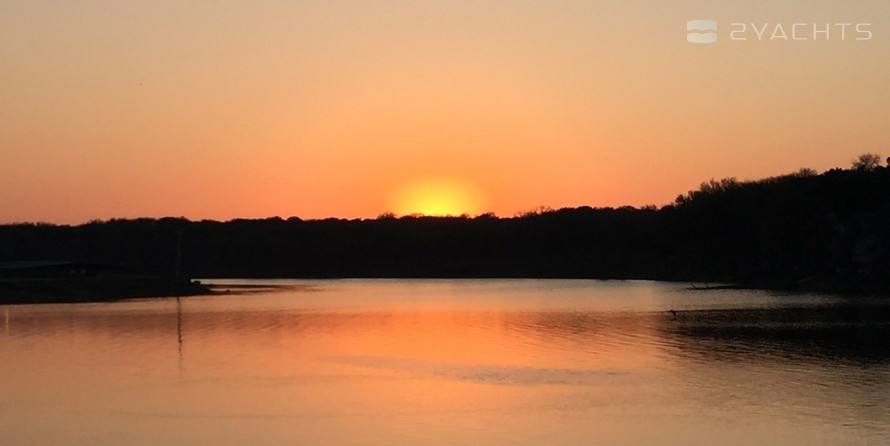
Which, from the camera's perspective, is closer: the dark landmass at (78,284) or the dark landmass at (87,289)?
the dark landmass at (87,289)

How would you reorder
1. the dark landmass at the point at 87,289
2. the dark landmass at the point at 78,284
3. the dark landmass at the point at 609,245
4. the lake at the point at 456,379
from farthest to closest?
1. the dark landmass at the point at 609,245
2. the dark landmass at the point at 78,284
3. the dark landmass at the point at 87,289
4. the lake at the point at 456,379

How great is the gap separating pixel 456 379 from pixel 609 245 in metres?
138

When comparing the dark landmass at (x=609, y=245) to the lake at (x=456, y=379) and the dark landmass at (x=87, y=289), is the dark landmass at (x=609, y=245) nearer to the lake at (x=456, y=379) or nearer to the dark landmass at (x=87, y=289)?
the dark landmass at (x=87, y=289)

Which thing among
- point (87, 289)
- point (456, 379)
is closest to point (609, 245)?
point (87, 289)

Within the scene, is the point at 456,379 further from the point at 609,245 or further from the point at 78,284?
the point at 609,245

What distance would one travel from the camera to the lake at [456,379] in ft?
84.1

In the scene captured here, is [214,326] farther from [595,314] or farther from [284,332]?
[595,314]

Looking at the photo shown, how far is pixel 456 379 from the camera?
117 ft

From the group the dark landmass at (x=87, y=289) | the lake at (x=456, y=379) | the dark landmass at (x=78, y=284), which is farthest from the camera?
the dark landmass at (x=78, y=284)

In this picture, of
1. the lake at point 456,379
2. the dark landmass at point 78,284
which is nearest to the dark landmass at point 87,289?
the dark landmass at point 78,284

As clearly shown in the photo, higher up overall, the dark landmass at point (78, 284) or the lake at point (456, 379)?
the dark landmass at point (78, 284)

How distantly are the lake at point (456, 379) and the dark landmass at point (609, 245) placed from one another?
1679 inches

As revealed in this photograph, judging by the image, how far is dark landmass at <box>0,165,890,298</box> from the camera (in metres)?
110

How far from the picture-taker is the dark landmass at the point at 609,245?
10950 centimetres
